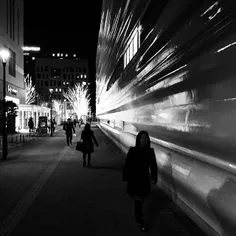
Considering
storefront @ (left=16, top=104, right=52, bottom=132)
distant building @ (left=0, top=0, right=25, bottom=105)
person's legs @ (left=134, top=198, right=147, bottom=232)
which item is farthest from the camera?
storefront @ (left=16, top=104, right=52, bottom=132)

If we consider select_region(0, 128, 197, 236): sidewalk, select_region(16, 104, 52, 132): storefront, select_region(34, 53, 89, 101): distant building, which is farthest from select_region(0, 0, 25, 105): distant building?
select_region(34, 53, 89, 101): distant building

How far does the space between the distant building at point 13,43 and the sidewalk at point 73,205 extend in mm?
24990

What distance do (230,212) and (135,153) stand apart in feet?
5.48

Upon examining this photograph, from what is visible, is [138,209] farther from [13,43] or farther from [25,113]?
[25,113]

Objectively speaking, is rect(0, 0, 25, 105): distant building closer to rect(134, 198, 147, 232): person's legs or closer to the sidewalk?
the sidewalk

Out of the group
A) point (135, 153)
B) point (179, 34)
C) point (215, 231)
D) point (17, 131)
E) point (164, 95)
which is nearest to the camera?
point (215, 231)

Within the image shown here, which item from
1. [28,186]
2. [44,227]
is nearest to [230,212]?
[44,227]

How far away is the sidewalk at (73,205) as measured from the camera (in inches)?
207

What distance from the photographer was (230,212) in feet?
13.6

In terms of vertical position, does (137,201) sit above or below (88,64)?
below

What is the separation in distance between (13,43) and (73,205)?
34.8 m

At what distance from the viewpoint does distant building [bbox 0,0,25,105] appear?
3367cm

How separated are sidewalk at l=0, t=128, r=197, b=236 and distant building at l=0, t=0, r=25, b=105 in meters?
25.0

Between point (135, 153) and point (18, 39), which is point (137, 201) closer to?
point (135, 153)
